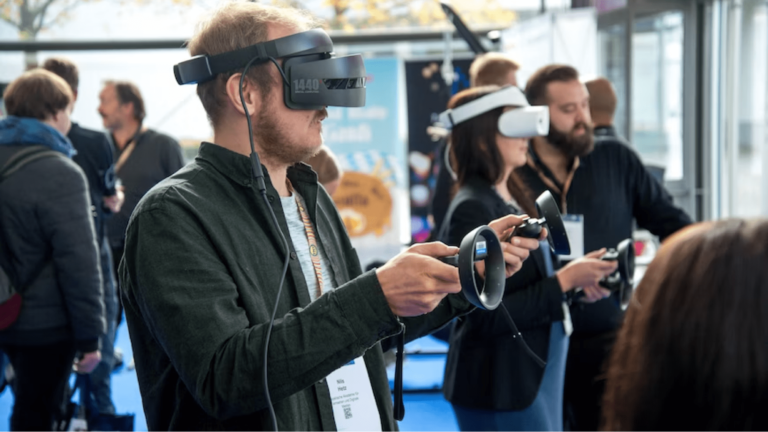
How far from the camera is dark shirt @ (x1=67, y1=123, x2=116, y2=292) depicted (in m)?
4.64

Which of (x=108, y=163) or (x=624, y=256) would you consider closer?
(x=624, y=256)

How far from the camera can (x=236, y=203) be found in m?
1.67

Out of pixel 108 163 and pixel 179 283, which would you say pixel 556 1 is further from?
pixel 179 283

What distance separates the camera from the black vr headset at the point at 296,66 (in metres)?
1.70

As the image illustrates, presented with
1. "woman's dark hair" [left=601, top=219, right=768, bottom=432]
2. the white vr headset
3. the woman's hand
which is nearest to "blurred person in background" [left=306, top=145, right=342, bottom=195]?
the white vr headset

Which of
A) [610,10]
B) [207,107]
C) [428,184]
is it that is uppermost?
[610,10]

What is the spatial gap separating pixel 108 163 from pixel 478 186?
2713 mm

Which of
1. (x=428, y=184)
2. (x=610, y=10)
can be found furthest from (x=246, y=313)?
(x=610, y=10)

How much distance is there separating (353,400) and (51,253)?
2.08 meters

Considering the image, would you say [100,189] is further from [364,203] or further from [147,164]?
[364,203]

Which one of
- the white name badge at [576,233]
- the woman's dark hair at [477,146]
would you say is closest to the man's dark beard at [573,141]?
the white name badge at [576,233]

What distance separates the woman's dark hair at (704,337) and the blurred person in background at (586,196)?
2064 millimetres

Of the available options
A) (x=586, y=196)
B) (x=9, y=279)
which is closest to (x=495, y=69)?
(x=586, y=196)

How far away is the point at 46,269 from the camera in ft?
11.0
